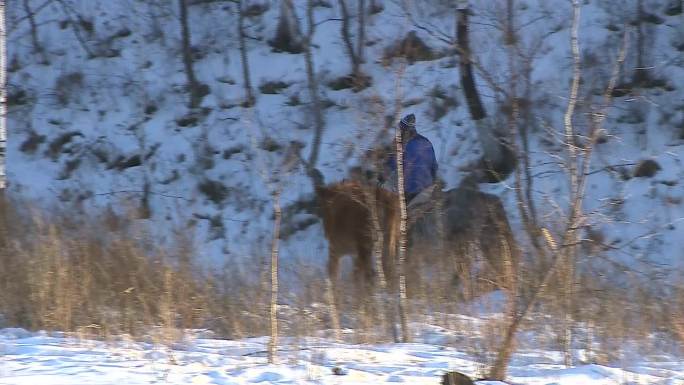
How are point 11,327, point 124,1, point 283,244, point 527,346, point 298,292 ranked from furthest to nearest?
1. point 124,1
2. point 283,244
3. point 298,292
4. point 11,327
5. point 527,346

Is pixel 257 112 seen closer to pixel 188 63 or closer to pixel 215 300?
pixel 188 63

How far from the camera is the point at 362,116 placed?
832 centimetres

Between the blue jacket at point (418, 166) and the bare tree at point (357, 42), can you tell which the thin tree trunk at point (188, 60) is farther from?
the blue jacket at point (418, 166)

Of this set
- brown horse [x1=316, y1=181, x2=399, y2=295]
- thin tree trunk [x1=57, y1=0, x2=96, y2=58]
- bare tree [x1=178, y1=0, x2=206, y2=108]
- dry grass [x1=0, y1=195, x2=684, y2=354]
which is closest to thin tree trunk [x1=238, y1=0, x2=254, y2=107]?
bare tree [x1=178, y1=0, x2=206, y2=108]

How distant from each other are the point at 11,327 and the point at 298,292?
2507mm

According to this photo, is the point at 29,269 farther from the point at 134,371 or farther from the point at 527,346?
the point at 527,346

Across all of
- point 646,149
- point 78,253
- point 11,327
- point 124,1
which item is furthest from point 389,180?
point 124,1

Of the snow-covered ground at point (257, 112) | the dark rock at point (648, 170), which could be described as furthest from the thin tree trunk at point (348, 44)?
the dark rock at point (648, 170)

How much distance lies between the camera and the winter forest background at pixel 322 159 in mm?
7418

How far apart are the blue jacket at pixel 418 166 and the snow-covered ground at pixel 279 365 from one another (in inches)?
105

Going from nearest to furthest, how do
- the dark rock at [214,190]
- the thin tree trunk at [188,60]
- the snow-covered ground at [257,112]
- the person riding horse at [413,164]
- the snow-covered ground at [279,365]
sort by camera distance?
the snow-covered ground at [279,365], the person riding horse at [413,164], the snow-covered ground at [257,112], the dark rock at [214,190], the thin tree trunk at [188,60]

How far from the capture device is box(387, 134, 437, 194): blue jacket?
9594 mm

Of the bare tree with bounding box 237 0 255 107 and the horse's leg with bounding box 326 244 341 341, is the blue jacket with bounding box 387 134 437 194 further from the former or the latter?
the bare tree with bounding box 237 0 255 107

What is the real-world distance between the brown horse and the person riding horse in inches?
15.5
